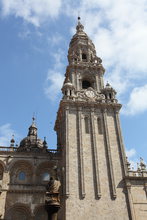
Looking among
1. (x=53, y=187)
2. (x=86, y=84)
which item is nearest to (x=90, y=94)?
(x=86, y=84)

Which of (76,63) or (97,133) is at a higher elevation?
(76,63)

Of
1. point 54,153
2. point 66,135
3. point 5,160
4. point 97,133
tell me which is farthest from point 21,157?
point 97,133

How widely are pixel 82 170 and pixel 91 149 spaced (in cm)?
328

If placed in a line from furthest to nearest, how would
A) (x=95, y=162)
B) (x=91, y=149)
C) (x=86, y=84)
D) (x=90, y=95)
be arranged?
(x=86, y=84) → (x=90, y=95) → (x=91, y=149) → (x=95, y=162)

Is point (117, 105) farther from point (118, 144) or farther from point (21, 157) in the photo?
point (21, 157)

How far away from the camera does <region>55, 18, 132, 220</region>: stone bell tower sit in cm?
2835

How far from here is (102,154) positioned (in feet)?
107

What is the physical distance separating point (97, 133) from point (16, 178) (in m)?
12.4

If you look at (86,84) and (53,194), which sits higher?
(86,84)

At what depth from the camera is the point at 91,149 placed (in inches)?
1287

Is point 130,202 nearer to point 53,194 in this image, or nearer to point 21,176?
point 21,176

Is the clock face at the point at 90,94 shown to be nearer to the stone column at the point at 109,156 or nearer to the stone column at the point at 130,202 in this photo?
the stone column at the point at 109,156

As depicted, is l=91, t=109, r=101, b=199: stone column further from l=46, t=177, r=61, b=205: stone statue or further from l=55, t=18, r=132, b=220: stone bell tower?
l=46, t=177, r=61, b=205: stone statue

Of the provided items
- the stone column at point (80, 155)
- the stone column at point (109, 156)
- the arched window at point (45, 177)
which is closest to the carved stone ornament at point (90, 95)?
the stone column at point (80, 155)
